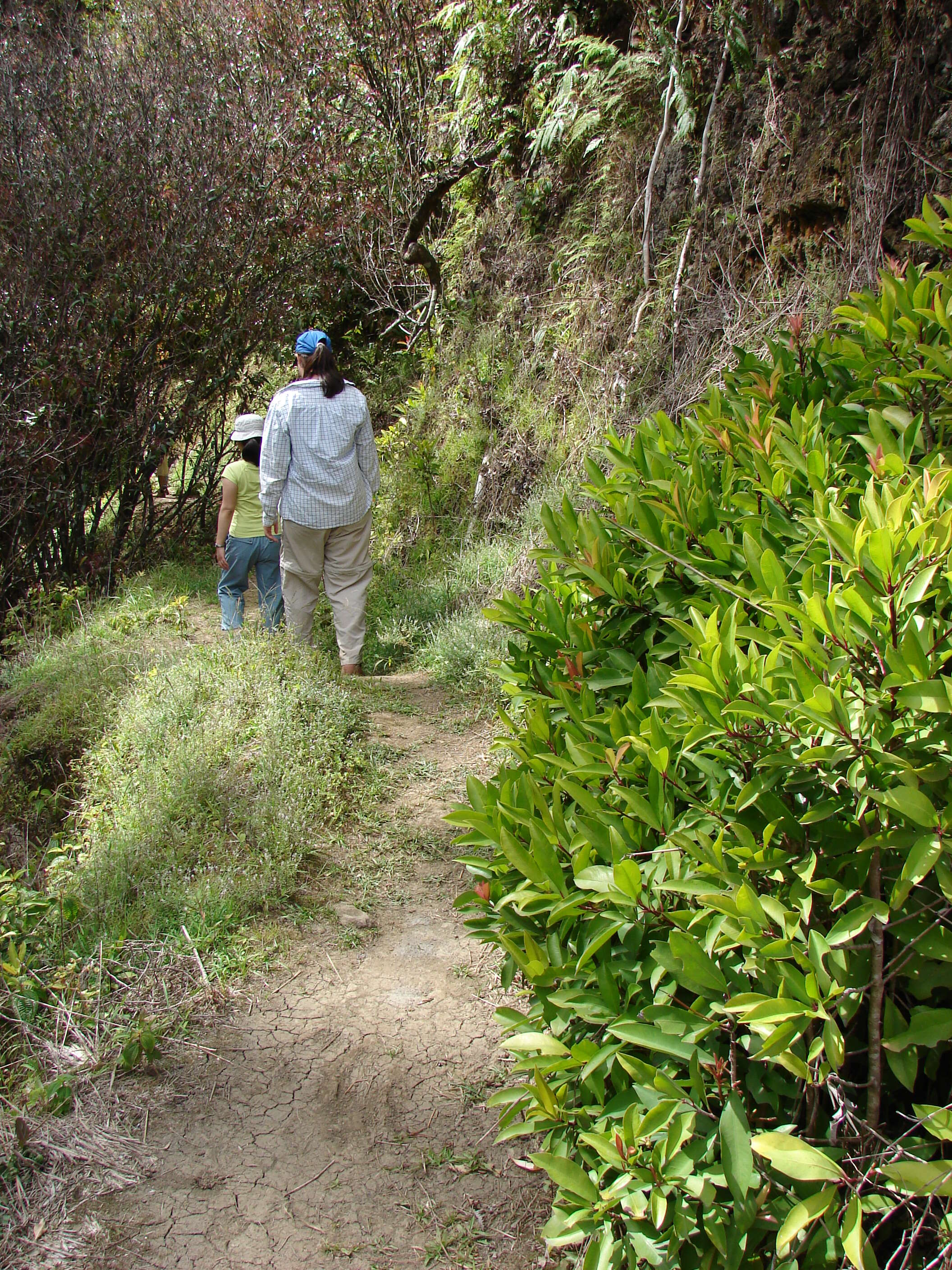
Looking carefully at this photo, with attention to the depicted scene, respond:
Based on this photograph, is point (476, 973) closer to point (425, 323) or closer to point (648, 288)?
point (648, 288)

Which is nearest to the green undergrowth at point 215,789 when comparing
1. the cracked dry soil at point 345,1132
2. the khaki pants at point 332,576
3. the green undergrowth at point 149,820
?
the green undergrowth at point 149,820

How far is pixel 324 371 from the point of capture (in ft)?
19.4

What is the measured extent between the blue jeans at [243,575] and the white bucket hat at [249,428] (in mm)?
736

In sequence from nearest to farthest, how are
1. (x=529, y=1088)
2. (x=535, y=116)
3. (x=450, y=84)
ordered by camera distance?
(x=529, y=1088), (x=535, y=116), (x=450, y=84)

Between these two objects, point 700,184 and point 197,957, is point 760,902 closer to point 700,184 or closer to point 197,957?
point 197,957

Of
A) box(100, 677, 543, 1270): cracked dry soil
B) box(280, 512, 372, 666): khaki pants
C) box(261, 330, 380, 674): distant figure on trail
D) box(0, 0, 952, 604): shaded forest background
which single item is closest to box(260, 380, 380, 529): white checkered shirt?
box(261, 330, 380, 674): distant figure on trail

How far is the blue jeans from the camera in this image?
6941 millimetres

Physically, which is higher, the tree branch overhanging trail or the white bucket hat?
the tree branch overhanging trail

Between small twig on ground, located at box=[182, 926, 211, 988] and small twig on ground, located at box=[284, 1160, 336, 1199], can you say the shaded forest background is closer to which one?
small twig on ground, located at box=[182, 926, 211, 988]

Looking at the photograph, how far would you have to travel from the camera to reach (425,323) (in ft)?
36.7

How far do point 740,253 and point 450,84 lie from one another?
6506mm

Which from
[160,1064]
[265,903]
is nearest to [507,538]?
[265,903]

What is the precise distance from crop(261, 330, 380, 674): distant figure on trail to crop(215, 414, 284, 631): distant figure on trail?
0.60m

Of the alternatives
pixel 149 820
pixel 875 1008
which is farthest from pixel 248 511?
pixel 875 1008
